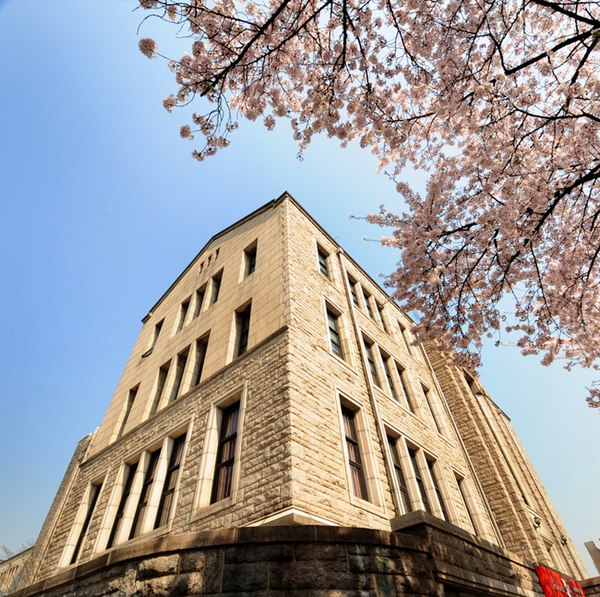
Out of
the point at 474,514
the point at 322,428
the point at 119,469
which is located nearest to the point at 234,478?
the point at 322,428

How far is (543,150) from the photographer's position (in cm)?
781

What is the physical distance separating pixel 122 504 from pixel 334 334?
831 cm

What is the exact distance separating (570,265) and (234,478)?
10.1m

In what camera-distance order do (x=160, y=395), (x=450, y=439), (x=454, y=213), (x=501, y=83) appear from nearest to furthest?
(x=501, y=83) → (x=454, y=213) → (x=160, y=395) → (x=450, y=439)

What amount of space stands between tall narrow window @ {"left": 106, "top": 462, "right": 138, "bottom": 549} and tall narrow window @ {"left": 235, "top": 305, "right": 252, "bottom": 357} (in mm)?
5153

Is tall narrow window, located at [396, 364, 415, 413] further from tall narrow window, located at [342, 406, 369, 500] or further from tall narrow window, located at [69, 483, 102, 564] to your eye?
tall narrow window, located at [69, 483, 102, 564]

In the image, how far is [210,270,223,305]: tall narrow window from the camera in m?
14.1

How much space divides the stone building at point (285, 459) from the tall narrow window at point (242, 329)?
0.09 m

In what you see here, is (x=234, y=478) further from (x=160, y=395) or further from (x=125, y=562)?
(x=160, y=395)

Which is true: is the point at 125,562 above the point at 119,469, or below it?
below

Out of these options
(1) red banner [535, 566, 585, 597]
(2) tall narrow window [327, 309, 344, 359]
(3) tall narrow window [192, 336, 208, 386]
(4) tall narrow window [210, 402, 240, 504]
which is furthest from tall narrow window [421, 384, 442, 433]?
(3) tall narrow window [192, 336, 208, 386]

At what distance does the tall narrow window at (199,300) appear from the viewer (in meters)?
14.6

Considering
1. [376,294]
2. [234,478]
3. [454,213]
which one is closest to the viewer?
[234,478]

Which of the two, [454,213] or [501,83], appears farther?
[454,213]
